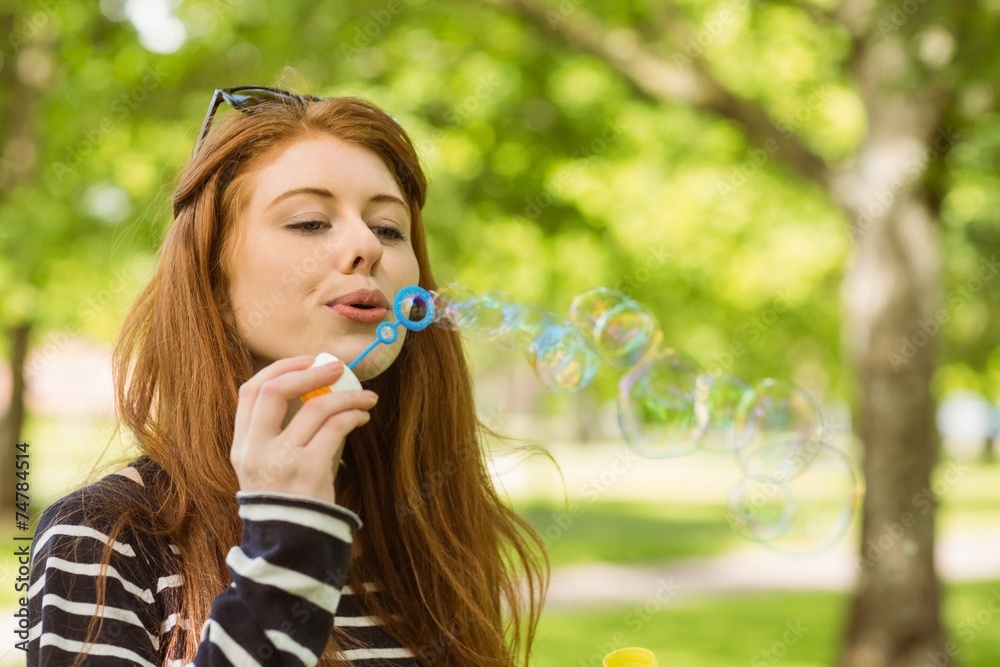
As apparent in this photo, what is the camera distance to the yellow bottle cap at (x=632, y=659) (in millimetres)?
1581

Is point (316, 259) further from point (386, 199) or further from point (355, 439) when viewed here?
point (355, 439)

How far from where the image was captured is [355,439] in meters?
1.93

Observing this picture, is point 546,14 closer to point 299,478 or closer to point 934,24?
point 934,24

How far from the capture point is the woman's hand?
51.5 inches

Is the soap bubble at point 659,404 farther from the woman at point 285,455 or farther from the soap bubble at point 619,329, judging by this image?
the woman at point 285,455

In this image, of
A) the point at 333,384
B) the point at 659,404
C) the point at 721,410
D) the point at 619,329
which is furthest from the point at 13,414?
the point at 333,384

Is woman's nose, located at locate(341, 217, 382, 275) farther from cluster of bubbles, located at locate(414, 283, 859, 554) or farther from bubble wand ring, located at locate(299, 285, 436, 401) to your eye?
cluster of bubbles, located at locate(414, 283, 859, 554)

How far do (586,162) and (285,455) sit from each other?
8234 millimetres

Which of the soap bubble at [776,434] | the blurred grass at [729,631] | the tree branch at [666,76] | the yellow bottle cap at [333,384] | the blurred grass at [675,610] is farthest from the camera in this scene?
the blurred grass at [729,631]

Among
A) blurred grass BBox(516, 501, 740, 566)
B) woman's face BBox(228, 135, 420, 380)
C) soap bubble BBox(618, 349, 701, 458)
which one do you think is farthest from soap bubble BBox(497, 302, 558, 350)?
blurred grass BBox(516, 501, 740, 566)

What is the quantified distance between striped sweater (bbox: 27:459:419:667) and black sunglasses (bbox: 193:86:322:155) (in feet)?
2.21

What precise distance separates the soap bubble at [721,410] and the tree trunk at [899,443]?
3337mm

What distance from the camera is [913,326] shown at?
5.90 metres

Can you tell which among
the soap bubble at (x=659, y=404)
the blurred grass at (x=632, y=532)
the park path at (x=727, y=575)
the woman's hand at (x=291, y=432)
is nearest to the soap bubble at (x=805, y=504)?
the soap bubble at (x=659, y=404)
